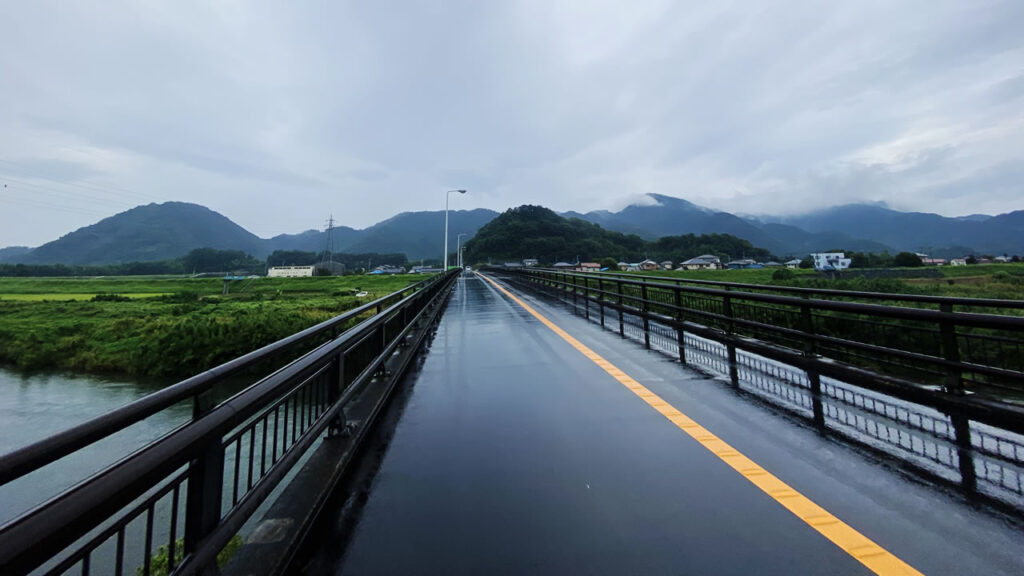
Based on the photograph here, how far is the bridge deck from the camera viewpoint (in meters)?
2.20

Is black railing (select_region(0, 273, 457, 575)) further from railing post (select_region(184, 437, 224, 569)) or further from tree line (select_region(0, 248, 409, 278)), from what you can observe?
tree line (select_region(0, 248, 409, 278))

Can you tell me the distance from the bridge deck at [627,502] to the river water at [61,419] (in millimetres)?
2758

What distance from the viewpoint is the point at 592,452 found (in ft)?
11.6

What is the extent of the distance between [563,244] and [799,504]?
14310cm

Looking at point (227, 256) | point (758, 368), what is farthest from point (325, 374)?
point (227, 256)

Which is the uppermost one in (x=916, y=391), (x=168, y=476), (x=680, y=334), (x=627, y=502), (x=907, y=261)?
(x=907, y=261)

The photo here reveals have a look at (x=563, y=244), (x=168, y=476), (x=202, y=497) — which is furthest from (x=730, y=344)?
(x=563, y=244)

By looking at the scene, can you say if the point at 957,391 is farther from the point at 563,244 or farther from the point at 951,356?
the point at 563,244

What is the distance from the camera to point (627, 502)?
9.06ft

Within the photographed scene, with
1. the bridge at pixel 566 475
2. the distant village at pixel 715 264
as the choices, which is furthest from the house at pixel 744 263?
the bridge at pixel 566 475

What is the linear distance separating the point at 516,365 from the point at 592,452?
331 cm

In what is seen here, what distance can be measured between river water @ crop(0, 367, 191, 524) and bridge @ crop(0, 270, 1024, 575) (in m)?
2.17

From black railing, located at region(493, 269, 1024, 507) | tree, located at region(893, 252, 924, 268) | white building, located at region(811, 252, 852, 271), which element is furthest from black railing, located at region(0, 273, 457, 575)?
white building, located at region(811, 252, 852, 271)

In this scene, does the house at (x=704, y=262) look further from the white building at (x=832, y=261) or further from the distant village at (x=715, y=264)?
the white building at (x=832, y=261)
